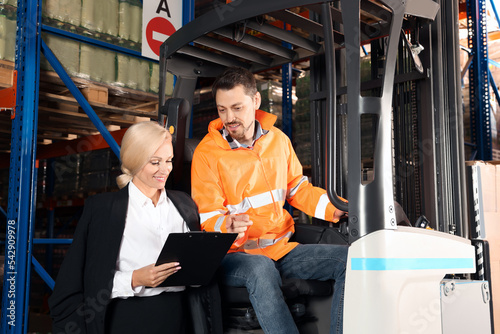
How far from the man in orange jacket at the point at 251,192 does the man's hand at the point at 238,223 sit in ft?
0.14

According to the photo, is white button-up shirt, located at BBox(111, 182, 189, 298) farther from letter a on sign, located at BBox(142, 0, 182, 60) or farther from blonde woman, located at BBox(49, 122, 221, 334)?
letter a on sign, located at BBox(142, 0, 182, 60)

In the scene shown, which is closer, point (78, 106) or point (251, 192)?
point (251, 192)

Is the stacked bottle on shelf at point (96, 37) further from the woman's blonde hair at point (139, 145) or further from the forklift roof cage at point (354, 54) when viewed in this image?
the woman's blonde hair at point (139, 145)

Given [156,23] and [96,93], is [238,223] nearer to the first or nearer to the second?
[96,93]

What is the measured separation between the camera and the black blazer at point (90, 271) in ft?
7.34

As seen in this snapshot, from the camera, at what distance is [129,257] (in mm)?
2379

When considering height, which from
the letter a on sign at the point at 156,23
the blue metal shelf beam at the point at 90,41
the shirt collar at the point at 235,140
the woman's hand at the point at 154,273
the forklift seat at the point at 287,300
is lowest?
the forklift seat at the point at 287,300

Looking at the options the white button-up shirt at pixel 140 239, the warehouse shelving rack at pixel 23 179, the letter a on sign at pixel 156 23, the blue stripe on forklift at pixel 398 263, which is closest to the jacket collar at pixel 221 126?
the white button-up shirt at pixel 140 239

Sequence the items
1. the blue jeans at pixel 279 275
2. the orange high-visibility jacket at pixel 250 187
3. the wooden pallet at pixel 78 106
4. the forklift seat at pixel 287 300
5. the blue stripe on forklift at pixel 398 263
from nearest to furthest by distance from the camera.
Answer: the blue stripe on forklift at pixel 398 263, the blue jeans at pixel 279 275, the forklift seat at pixel 287 300, the orange high-visibility jacket at pixel 250 187, the wooden pallet at pixel 78 106

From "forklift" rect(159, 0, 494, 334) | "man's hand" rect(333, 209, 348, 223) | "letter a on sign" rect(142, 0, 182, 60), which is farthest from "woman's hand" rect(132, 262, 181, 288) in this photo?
"letter a on sign" rect(142, 0, 182, 60)

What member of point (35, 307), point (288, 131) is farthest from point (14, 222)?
point (35, 307)

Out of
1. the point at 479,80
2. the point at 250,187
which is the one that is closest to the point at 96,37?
the point at 250,187

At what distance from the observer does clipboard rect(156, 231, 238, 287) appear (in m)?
2.15

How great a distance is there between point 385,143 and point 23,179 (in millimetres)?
2856
